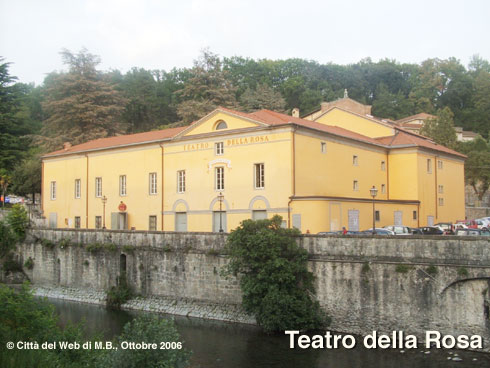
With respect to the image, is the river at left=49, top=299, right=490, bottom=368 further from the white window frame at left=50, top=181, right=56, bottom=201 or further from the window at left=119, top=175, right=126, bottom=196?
the white window frame at left=50, top=181, right=56, bottom=201

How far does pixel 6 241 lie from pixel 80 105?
28.0 m

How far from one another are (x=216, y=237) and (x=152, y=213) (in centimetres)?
1458

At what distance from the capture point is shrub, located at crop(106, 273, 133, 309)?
31.9 metres

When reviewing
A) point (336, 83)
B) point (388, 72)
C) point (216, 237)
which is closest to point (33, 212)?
point (216, 237)

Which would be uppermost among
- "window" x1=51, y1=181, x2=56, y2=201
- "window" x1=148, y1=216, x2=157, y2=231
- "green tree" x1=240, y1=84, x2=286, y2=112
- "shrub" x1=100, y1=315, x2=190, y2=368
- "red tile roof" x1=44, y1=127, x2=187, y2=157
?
"green tree" x1=240, y1=84, x2=286, y2=112

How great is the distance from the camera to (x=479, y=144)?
6712 cm

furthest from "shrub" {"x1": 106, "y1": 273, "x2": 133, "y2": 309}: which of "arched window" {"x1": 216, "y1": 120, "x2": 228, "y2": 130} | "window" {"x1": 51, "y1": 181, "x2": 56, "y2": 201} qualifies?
"window" {"x1": 51, "y1": 181, "x2": 56, "y2": 201}

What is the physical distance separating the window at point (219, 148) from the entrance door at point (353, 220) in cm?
955

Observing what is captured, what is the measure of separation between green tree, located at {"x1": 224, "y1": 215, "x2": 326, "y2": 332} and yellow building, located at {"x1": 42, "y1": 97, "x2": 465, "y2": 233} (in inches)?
342

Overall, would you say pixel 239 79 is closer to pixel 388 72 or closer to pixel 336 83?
pixel 336 83

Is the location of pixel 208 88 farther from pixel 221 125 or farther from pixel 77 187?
pixel 221 125

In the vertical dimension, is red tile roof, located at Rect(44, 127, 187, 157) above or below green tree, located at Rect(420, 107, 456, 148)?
below

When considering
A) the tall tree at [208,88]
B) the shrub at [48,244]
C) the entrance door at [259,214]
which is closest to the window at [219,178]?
the entrance door at [259,214]

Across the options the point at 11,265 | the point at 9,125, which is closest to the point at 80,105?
the point at 11,265
